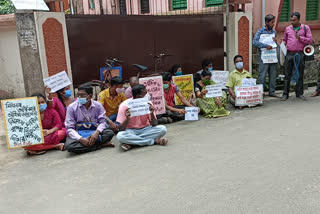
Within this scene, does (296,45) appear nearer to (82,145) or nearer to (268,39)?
(268,39)

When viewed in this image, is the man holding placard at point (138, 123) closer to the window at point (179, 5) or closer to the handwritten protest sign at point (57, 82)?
the handwritten protest sign at point (57, 82)

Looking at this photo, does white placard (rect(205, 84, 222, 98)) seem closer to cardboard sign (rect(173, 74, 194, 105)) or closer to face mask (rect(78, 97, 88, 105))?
cardboard sign (rect(173, 74, 194, 105))

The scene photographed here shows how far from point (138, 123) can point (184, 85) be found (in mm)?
2212

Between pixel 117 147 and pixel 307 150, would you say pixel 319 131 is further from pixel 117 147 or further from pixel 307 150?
pixel 117 147

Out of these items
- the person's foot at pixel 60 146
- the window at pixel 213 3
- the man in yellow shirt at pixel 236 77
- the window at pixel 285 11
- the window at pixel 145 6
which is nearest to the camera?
the person's foot at pixel 60 146

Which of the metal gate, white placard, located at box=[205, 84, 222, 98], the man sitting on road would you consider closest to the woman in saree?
white placard, located at box=[205, 84, 222, 98]

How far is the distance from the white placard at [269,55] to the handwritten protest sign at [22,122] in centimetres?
561

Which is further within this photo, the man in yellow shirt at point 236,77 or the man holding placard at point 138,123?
the man in yellow shirt at point 236,77

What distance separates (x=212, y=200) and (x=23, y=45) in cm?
449

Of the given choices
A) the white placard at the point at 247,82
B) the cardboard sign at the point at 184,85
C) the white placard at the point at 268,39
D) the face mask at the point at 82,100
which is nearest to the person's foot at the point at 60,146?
the face mask at the point at 82,100

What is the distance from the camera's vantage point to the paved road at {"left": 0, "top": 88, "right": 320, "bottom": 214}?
310cm

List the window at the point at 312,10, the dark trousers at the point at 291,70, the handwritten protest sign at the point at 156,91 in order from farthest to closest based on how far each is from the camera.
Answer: the window at the point at 312,10
the dark trousers at the point at 291,70
the handwritten protest sign at the point at 156,91

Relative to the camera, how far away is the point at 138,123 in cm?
502

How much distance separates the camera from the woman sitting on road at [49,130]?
4973 millimetres
